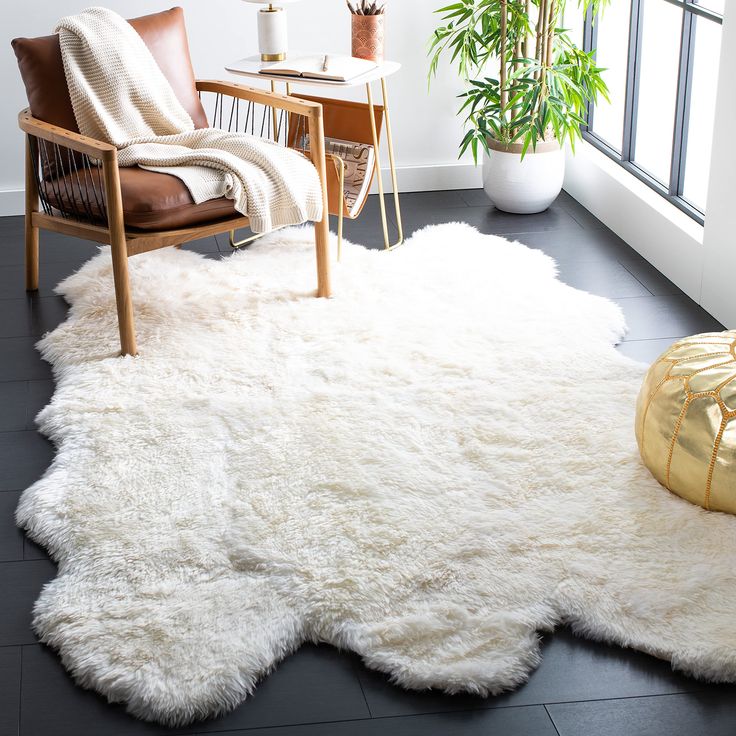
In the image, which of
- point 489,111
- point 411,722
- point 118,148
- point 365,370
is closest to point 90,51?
point 118,148

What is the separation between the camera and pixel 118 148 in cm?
324

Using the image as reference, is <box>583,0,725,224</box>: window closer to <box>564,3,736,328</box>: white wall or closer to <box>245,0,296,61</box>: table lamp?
<box>564,3,736,328</box>: white wall

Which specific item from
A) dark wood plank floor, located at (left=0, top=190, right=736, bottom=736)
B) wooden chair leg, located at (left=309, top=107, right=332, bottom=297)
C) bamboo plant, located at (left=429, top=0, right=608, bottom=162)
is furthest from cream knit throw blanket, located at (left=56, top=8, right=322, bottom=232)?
dark wood plank floor, located at (left=0, top=190, right=736, bottom=736)

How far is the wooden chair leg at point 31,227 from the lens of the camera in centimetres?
330

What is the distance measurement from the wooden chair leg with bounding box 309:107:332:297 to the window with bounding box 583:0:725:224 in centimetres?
130

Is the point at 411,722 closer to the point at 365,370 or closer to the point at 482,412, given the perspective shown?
the point at 482,412

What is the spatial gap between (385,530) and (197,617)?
0.46m

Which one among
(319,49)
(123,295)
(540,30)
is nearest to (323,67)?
(319,49)

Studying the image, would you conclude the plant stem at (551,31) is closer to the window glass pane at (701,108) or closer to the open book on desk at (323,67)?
the window glass pane at (701,108)

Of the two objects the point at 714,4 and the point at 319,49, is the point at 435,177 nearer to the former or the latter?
the point at 319,49

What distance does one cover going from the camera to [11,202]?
430 cm

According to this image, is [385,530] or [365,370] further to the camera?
[365,370]

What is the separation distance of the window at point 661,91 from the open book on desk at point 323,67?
3.29 feet

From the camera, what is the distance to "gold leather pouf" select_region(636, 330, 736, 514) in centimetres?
211
